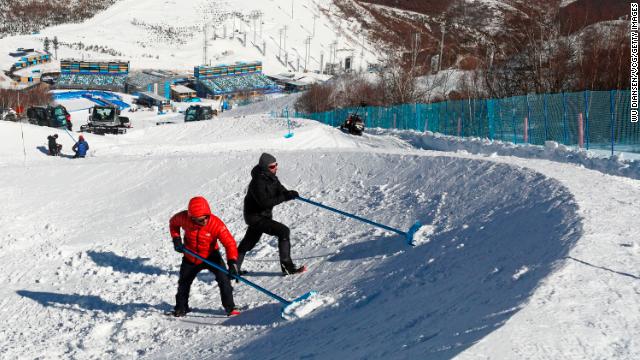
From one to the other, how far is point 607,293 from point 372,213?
262 inches

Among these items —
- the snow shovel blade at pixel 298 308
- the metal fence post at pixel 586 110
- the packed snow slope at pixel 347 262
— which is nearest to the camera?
the packed snow slope at pixel 347 262

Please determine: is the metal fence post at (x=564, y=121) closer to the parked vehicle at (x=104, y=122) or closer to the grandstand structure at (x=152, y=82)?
the parked vehicle at (x=104, y=122)

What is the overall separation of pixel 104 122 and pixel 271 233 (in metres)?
26.3

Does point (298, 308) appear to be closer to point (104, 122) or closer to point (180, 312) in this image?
point (180, 312)

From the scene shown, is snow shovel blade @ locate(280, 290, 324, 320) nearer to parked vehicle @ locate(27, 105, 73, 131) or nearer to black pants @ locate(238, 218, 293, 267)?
black pants @ locate(238, 218, 293, 267)

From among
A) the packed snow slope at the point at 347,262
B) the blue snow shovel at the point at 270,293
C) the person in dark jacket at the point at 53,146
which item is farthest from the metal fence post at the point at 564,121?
the person in dark jacket at the point at 53,146

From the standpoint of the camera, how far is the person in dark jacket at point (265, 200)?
8352 millimetres

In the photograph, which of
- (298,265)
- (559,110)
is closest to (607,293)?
(298,265)

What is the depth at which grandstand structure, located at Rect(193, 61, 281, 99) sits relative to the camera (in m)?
104

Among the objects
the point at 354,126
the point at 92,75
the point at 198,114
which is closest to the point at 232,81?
the point at 92,75

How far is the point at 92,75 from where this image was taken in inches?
4011

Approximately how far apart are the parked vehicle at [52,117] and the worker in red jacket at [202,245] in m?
27.9

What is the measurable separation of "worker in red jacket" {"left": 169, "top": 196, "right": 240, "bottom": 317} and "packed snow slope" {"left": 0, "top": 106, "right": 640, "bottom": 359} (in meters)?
0.28

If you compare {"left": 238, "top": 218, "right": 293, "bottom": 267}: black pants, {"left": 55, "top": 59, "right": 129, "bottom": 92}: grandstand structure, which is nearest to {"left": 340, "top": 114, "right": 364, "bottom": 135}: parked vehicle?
{"left": 238, "top": 218, "right": 293, "bottom": 267}: black pants
